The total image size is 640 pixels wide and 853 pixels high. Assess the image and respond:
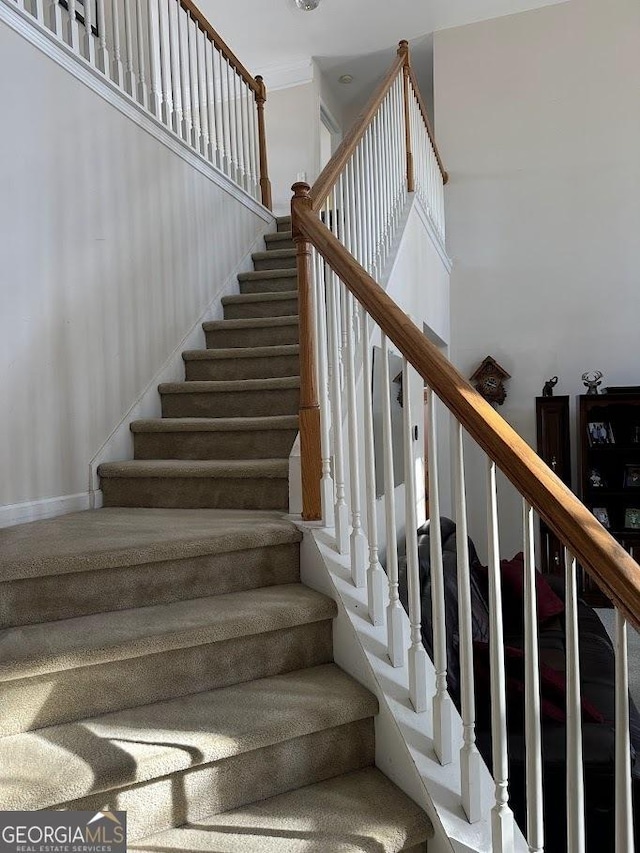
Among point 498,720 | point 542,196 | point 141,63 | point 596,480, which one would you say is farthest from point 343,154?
point 542,196

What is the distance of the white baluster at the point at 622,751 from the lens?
3.39ft

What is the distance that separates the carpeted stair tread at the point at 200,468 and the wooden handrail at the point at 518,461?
919mm

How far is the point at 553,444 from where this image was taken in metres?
5.26

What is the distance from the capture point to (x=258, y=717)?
154 cm

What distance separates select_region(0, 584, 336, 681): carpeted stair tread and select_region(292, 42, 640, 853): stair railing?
23 cm

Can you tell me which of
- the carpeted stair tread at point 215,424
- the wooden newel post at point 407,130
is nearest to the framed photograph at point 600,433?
the wooden newel post at point 407,130

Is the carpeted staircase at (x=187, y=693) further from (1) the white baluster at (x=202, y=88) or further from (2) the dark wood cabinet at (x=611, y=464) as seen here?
(2) the dark wood cabinet at (x=611, y=464)

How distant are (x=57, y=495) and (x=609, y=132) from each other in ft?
17.5

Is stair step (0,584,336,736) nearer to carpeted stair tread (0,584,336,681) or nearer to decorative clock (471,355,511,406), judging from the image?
carpeted stair tread (0,584,336,681)

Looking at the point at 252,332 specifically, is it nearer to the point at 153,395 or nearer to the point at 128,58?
the point at 153,395

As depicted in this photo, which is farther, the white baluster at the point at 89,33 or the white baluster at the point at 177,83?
the white baluster at the point at 177,83

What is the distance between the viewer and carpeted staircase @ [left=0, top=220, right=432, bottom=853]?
1.37 metres

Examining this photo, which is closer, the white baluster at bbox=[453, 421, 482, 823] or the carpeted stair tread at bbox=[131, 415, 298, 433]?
the white baluster at bbox=[453, 421, 482, 823]

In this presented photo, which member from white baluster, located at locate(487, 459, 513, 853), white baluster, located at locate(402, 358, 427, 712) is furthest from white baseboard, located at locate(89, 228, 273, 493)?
→ white baluster, located at locate(487, 459, 513, 853)
